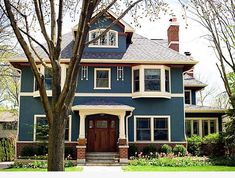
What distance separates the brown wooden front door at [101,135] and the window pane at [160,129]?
106 inches

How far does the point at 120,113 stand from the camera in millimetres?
20312

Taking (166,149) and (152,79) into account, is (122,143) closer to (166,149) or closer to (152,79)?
(166,149)

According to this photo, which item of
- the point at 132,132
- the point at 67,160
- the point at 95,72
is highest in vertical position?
the point at 95,72

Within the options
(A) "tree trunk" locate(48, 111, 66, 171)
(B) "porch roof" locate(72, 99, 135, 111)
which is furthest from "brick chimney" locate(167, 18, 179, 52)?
(A) "tree trunk" locate(48, 111, 66, 171)

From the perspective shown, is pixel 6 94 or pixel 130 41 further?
pixel 6 94

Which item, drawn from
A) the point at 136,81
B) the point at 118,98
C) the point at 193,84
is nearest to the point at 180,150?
the point at 118,98

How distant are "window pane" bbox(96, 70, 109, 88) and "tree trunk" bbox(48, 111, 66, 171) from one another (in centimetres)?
1583

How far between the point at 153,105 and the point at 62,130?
1604 cm

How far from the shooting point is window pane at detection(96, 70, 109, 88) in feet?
72.2

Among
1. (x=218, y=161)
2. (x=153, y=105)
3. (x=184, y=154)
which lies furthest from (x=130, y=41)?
(x=218, y=161)

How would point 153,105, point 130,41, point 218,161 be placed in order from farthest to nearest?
point 130,41 → point 153,105 → point 218,161

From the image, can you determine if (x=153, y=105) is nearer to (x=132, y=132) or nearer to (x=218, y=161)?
(x=132, y=132)

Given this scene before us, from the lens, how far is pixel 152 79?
21.9 m

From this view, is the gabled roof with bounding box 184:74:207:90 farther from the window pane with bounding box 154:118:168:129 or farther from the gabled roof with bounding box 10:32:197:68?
the window pane with bounding box 154:118:168:129
